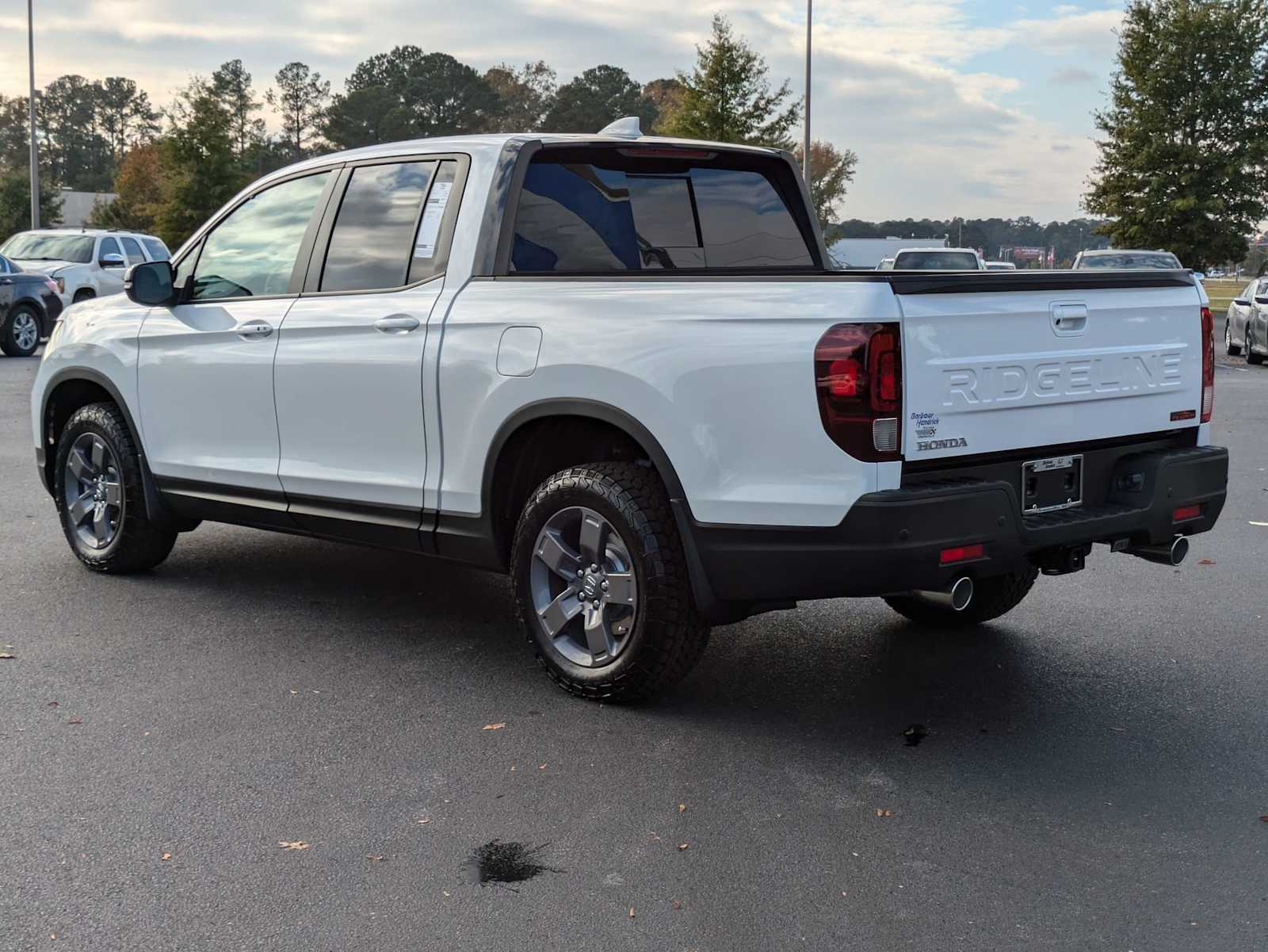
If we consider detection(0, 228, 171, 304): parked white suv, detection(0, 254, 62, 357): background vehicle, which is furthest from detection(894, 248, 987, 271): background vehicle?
detection(0, 254, 62, 357): background vehicle

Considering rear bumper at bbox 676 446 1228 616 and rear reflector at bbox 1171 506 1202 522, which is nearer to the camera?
rear bumper at bbox 676 446 1228 616

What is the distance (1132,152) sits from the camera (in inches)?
1720

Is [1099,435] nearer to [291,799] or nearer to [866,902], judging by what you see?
[866,902]

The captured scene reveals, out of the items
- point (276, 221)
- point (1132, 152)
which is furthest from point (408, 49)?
point (276, 221)

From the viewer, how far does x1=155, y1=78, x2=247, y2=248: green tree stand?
171 ft

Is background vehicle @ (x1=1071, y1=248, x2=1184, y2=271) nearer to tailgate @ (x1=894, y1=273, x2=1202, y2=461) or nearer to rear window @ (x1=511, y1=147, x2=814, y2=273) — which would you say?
rear window @ (x1=511, y1=147, x2=814, y2=273)

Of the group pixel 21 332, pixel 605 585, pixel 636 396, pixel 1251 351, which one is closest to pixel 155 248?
pixel 21 332

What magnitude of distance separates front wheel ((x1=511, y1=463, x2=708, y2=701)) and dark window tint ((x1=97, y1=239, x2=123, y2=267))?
2153cm

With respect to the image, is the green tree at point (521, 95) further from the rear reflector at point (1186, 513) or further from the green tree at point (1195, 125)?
the rear reflector at point (1186, 513)

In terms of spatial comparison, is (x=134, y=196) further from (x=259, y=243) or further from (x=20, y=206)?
(x=259, y=243)

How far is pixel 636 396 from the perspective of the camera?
14.9 feet

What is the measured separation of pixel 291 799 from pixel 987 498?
7.29 feet

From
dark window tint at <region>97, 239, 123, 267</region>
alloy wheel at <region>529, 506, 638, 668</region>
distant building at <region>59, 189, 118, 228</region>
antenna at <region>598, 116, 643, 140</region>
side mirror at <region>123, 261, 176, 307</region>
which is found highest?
distant building at <region>59, 189, 118, 228</region>

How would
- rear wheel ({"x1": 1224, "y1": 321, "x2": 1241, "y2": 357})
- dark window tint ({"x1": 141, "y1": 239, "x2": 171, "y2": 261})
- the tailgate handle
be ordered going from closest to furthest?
the tailgate handle < rear wheel ({"x1": 1224, "y1": 321, "x2": 1241, "y2": 357}) < dark window tint ({"x1": 141, "y1": 239, "x2": 171, "y2": 261})
